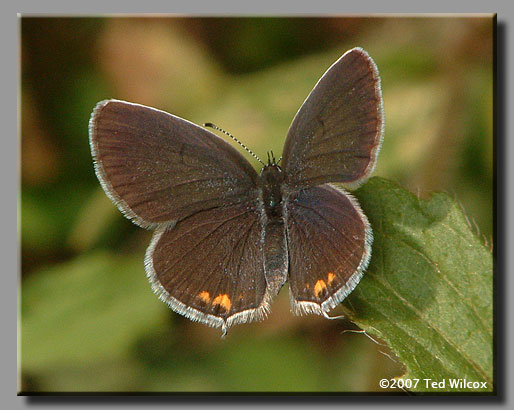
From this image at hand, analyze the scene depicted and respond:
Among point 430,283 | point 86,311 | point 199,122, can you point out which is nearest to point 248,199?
point 430,283

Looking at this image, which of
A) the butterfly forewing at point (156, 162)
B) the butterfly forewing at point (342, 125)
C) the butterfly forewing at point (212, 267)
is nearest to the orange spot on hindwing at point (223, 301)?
the butterfly forewing at point (212, 267)

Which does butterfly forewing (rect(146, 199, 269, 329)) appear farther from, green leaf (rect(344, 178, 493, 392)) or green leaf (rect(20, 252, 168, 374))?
green leaf (rect(20, 252, 168, 374))

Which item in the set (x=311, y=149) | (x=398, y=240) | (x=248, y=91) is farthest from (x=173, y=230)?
(x=248, y=91)

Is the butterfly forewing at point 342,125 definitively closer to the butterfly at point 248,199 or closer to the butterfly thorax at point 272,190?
the butterfly at point 248,199

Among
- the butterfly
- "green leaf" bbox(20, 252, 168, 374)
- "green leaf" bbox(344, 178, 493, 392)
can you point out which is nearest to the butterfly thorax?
the butterfly

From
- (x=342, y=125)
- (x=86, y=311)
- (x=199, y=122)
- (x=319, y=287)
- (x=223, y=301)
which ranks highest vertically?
→ (x=342, y=125)

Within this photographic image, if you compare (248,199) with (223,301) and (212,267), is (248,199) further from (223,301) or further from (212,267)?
(223,301)

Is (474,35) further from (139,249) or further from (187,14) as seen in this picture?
(139,249)
